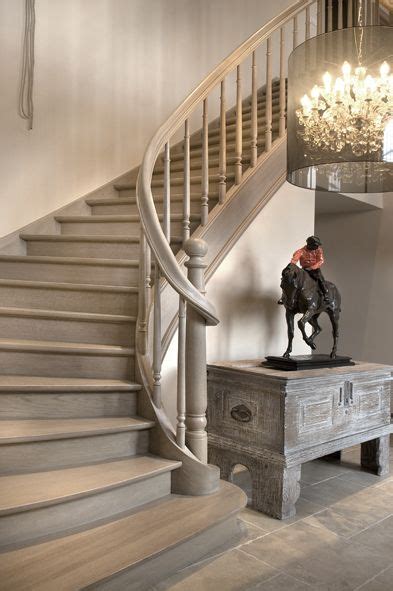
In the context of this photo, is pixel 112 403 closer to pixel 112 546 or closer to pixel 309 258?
pixel 112 546

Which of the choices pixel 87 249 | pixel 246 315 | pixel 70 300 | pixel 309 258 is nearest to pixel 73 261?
pixel 87 249

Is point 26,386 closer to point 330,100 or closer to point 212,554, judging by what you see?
point 212,554

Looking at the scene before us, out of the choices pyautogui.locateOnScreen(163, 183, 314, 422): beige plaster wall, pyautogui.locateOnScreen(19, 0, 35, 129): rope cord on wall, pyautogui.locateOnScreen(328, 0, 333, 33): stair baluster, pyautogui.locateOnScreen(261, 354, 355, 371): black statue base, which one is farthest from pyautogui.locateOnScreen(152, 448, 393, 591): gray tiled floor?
pyautogui.locateOnScreen(328, 0, 333, 33): stair baluster

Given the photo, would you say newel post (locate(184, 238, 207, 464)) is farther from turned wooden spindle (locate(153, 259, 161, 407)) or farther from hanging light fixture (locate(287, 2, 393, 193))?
hanging light fixture (locate(287, 2, 393, 193))

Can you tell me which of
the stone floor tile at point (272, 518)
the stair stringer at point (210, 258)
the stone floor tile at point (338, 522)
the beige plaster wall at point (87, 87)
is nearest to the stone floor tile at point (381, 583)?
the stone floor tile at point (338, 522)

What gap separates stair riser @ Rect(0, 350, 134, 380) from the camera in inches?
95.9

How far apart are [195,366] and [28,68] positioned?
2.77 metres

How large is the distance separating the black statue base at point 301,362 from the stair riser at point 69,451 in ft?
3.10

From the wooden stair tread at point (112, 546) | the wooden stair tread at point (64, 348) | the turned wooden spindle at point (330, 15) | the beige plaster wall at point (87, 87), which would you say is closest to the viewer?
the wooden stair tread at point (112, 546)

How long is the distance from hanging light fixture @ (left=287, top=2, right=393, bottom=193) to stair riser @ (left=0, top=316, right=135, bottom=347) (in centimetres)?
132

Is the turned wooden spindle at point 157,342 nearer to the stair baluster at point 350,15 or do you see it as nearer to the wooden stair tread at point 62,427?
the wooden stair tread at point 62,427

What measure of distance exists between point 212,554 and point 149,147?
185 centimetres

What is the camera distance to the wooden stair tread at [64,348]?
2416 mm

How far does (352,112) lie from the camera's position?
2.60 m
